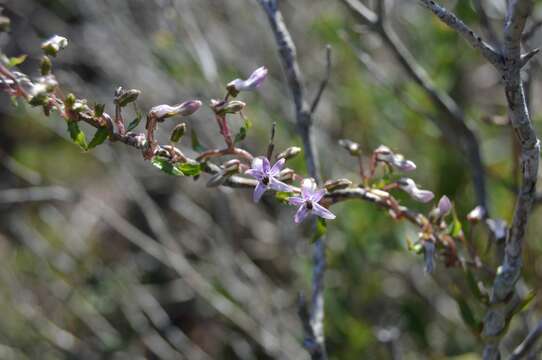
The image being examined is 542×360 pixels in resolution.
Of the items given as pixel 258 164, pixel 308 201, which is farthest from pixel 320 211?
pixel 258 164

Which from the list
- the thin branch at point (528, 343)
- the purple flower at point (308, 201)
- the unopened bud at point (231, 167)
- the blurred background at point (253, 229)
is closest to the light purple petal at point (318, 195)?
the purple flower at point (308, 201)

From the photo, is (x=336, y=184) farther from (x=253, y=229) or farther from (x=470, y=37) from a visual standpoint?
(x=253, y=229)

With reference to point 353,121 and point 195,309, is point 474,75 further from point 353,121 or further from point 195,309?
point 195,309

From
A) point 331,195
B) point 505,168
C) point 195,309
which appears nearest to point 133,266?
point 195,309

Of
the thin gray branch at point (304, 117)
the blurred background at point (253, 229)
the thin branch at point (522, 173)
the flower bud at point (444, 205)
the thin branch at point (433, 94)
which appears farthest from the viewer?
the blurred background at point (253, 229)

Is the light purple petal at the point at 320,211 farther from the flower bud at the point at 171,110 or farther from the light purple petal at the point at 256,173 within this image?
the flower bud at the point at 171,110

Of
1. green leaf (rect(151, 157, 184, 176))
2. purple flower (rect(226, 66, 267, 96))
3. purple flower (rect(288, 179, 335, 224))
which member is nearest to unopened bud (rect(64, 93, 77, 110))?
green leaf (rect(151, 157, 184, 176))

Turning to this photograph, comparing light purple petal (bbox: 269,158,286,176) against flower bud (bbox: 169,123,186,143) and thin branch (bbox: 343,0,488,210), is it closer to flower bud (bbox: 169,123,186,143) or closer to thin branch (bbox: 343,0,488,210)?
flower bud (bbox: 169,123,186,143)
